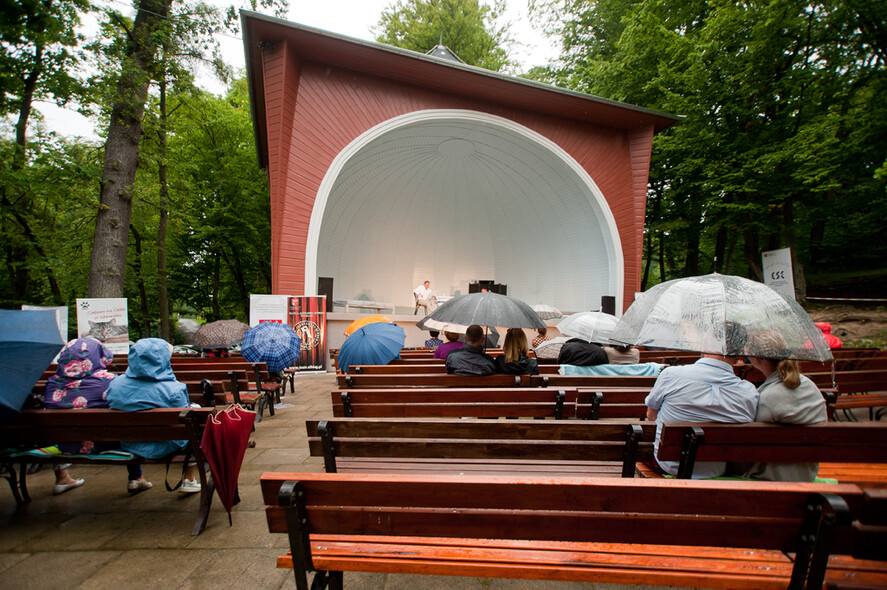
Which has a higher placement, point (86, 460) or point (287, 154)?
point (287, 154)

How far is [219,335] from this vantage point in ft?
23.9

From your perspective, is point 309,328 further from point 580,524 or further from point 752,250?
point 752,250

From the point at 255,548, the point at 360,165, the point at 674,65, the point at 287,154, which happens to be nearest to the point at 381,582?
the point at 255,548

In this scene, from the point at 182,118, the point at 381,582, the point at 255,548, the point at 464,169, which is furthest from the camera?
the point at 464,169

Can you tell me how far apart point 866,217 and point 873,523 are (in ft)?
66.1

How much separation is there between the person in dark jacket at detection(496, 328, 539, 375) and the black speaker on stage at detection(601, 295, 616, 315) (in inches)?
414

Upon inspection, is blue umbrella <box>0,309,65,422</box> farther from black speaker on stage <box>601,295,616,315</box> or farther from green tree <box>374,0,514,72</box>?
green tree <box>374,0,514,72</box>

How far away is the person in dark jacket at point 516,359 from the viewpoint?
3535 millimetres

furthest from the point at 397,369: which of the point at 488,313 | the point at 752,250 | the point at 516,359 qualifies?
the point at 752,250

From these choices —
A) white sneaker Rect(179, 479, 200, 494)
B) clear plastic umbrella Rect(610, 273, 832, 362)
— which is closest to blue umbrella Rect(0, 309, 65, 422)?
white sneaker Rect(179, 479, 200, 494)

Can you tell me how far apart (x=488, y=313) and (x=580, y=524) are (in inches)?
111

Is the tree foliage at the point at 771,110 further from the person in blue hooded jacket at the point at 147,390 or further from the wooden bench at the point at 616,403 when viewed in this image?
the person in blue hooded jacket at the point at 147,390

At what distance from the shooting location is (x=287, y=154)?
34.6ft

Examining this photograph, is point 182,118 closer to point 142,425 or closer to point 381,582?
point 142,425
